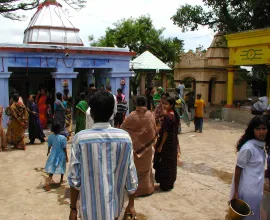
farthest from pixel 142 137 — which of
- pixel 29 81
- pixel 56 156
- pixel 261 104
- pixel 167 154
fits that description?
pixel 29 81

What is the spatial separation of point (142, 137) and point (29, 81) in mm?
A: 10949

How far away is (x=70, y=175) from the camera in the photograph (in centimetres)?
220

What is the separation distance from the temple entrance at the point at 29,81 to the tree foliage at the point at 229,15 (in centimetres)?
801

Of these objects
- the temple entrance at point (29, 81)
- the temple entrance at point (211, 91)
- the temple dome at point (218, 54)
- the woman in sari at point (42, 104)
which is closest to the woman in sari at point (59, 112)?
the woman in sari at point (42, 104)

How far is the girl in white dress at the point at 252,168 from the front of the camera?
299 centimetres

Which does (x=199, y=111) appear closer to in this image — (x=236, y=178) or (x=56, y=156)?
(x=56, y=156)

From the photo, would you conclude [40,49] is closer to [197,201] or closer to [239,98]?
[197,201]

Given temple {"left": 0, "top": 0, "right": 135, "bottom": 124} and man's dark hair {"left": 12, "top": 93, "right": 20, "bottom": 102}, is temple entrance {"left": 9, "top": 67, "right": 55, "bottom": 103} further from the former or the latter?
man's dark hair {"left": 12, "top": 93, "right": 20, "bottom": 102}

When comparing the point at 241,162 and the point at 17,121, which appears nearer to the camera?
the point at 241,162

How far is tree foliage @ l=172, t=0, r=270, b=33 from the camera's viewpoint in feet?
49.6

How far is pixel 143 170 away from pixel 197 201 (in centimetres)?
95

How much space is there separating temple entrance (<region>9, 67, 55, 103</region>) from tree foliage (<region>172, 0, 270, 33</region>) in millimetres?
8007

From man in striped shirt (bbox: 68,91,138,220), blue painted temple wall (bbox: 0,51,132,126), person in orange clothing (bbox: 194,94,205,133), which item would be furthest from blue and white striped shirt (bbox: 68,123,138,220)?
blue painted temple wall (bbox: 0,51,132,126)

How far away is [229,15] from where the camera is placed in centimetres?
1650
